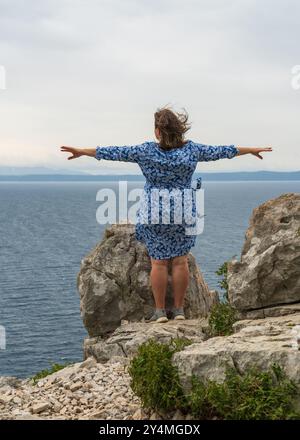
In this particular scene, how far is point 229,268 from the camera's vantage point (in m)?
12.4

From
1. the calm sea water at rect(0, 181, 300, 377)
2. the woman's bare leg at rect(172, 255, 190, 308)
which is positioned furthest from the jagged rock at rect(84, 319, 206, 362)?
the calm sea water at rect(0, 181, 300, 377)

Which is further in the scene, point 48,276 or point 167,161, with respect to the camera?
point 48,276

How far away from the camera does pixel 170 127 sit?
1227cm

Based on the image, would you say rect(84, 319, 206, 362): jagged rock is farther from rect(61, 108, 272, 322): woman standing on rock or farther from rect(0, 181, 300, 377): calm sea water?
rect(0, 181, 300, 377): calm sea water

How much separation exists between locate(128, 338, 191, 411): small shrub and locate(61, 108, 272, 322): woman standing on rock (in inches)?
151

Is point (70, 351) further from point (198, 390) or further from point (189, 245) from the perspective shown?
point (198, 390)

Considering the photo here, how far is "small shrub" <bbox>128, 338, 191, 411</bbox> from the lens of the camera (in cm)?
893

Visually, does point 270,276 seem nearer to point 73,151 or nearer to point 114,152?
point 114,152

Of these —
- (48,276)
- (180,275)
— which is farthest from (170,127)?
(48,276)

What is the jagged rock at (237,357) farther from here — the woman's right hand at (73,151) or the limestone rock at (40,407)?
the woman's right hand at (73,151)

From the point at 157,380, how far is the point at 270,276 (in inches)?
150
